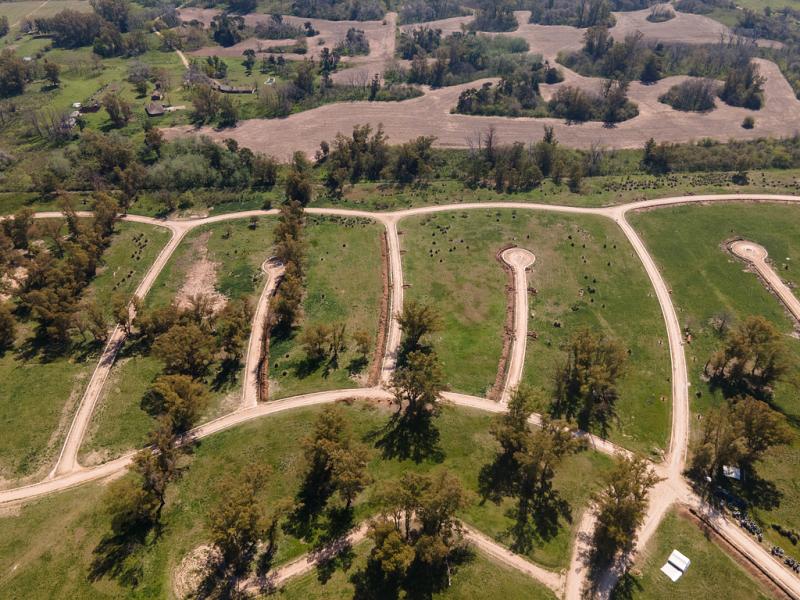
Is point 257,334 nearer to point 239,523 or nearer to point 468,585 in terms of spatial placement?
point 239,523

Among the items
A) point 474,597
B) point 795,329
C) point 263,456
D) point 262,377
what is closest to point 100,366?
point 262,377

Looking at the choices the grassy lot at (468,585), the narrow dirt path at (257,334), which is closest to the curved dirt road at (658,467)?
the narrow dirt path at (257,334)

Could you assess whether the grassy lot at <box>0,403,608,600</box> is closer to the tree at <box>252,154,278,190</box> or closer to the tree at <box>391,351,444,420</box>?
the tree at <box>391,351,444,420</box>

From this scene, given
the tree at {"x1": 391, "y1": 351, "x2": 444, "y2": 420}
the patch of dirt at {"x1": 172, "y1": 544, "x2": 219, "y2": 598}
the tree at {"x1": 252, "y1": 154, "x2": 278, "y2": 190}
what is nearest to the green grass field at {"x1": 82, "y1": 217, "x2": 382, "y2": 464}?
the tree at {"x1": 391, "y1": 351, "x2": 444, "y2": 420}

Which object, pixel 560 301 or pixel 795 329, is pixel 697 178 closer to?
pixel 795 329

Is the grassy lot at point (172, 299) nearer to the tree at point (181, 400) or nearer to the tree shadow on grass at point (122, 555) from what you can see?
the tree at point (181, 400)

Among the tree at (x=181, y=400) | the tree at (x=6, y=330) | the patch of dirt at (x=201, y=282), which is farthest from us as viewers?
the patch of dirt at (x=201, y=282)
